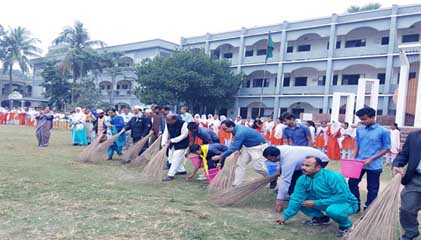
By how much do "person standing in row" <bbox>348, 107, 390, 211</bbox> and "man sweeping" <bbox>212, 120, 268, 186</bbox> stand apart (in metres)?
1.45

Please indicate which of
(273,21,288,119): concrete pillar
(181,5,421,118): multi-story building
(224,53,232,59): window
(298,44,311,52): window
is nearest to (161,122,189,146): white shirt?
→ (181,5,421,118): multi-story building

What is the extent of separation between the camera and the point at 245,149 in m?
6.12

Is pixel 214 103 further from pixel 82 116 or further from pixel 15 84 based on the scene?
pixel 15 84

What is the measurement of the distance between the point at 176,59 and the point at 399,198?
1016 inches

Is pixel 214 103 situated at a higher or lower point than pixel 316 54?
lower

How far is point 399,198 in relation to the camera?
12.8 feet

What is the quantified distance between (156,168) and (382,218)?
418 cm

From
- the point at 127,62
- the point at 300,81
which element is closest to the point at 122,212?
the point at 300,81

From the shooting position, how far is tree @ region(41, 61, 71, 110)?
34.8m

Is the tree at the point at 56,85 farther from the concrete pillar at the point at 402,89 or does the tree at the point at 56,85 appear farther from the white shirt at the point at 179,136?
the white shirt at the point at 179,136

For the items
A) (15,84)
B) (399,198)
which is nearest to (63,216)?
(399,198)

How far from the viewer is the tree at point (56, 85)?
114 feet

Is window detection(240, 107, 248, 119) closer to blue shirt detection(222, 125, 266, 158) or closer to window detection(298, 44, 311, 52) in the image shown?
window detection(298, 44, 311, 52)

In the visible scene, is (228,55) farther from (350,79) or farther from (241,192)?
(241,192)
